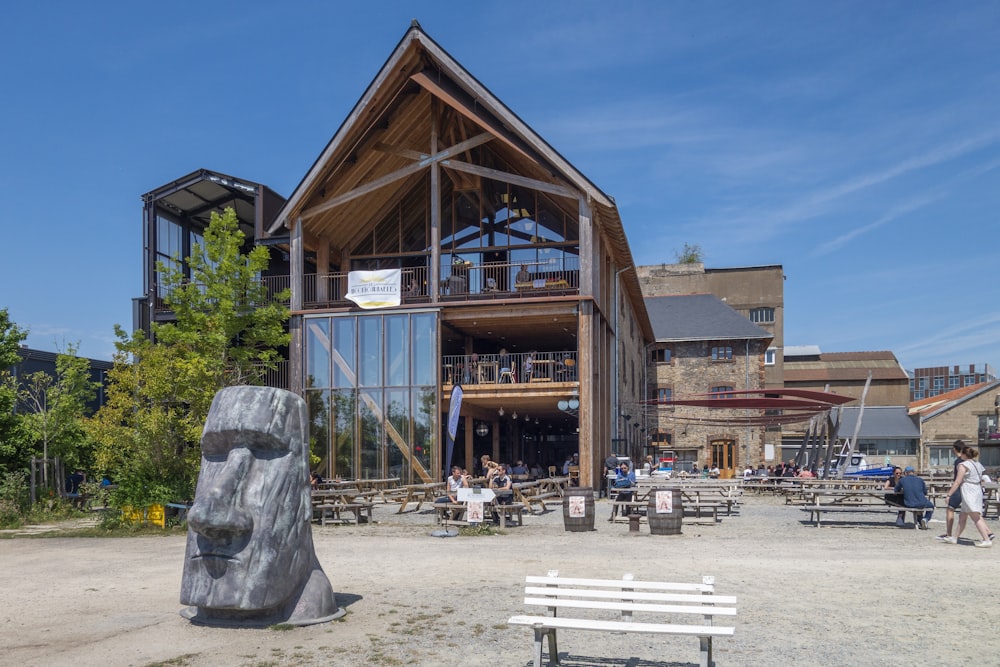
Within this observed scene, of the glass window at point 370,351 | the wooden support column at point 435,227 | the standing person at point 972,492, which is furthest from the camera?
the glass window at point 370,351

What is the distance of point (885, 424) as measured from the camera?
53344mm

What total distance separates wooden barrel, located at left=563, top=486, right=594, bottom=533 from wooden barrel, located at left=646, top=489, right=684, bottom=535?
1.07 m

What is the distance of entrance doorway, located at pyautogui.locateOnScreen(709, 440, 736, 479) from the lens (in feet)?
141

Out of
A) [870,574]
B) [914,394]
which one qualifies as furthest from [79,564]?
[914,394]

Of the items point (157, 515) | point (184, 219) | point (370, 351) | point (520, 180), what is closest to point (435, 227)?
point (520, 180)

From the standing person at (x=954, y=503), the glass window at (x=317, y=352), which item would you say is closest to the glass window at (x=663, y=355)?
the glass window at (x=317, y=352)

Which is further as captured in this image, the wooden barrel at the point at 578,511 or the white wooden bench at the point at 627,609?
the wooden barrel at the point at 578,511

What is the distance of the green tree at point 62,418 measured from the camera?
1922 cm

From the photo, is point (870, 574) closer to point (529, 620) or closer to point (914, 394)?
point (529, 620)

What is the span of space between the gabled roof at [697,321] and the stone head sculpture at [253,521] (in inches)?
1487

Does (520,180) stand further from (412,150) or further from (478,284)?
(412,150)

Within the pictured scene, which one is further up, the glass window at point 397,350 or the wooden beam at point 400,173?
the wooden beam at point 400,173

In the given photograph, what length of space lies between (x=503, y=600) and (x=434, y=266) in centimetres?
1614

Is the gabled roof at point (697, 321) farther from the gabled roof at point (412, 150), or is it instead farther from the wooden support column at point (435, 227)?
the wooden support column at point (435, 227)
